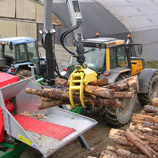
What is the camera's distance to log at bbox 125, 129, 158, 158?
3.80 m

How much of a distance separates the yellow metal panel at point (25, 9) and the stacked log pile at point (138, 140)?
37.1 ft

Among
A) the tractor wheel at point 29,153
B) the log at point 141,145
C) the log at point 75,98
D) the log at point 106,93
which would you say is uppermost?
the log at point 106,93

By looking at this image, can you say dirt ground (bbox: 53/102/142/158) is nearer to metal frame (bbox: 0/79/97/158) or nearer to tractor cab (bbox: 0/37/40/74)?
metal frame (bbox: 0/79/97/158)

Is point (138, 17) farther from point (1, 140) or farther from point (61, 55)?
point (1, 140)

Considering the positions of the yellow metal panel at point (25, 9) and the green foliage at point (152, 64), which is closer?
the yellow metal panel at point (25, 9)

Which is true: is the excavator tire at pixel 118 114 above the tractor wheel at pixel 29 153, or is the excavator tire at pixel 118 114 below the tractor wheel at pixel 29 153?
above

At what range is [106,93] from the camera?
3762 millimetres

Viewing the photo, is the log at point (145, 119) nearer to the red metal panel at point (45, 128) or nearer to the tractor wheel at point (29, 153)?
the red metal panel at point (45, 128)

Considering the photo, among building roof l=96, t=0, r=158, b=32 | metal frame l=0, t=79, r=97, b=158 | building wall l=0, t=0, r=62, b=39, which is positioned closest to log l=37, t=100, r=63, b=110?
metal frame l=0, t=79, r=97, b=158

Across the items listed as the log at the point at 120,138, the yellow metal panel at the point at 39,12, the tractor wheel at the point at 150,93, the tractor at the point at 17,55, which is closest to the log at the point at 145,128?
the log at the point at 120,138

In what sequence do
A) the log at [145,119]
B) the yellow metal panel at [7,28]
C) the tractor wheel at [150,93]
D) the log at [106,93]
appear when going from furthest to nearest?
1. the yellow metal panel at [7,28]
2. the tractor wheel at [150,93]
3. the log at [145,119]
4. the log at [106,93]

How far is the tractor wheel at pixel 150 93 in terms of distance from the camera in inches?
322

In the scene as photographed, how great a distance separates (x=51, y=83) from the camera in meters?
7.41

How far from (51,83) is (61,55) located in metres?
6.80
